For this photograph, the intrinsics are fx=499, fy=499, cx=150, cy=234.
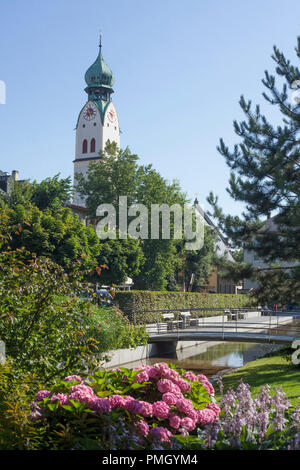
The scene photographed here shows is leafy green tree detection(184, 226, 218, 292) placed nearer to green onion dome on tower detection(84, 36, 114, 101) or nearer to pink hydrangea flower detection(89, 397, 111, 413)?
green onion dome on tower detection(84, 36, 114, 101)

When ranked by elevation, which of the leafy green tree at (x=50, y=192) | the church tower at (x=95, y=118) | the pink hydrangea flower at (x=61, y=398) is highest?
the church tower at (x=95, y=118)

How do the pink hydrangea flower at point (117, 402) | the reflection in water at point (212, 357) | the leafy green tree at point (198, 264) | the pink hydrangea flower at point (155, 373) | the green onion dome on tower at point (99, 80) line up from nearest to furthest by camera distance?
the pink hydrangea flower at point (117, 402), the pink hydrangea flower at point (155, 373), the reflection in water at point (212, 357), the leafy green tree at point (198, 264), the green onion dome on tower at point (99, 80)

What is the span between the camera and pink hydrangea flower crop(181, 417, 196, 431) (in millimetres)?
4832

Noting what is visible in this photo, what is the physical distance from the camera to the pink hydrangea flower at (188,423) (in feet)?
15.9

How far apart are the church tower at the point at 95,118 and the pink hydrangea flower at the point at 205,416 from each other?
83.2 meters

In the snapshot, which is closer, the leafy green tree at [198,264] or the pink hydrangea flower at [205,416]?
the pink hydrangea flower at [205,416]

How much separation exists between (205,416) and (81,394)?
1277mm

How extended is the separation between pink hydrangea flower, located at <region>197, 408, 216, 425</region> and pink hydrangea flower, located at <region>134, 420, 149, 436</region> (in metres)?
0.71

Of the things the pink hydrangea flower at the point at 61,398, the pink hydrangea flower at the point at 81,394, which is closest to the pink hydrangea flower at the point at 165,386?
the pink hydrangea flower at the point at 81,394

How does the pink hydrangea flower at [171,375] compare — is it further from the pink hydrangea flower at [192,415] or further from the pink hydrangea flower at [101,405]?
the pink hydrangea flower at [101,405]

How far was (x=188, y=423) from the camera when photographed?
4844mm
